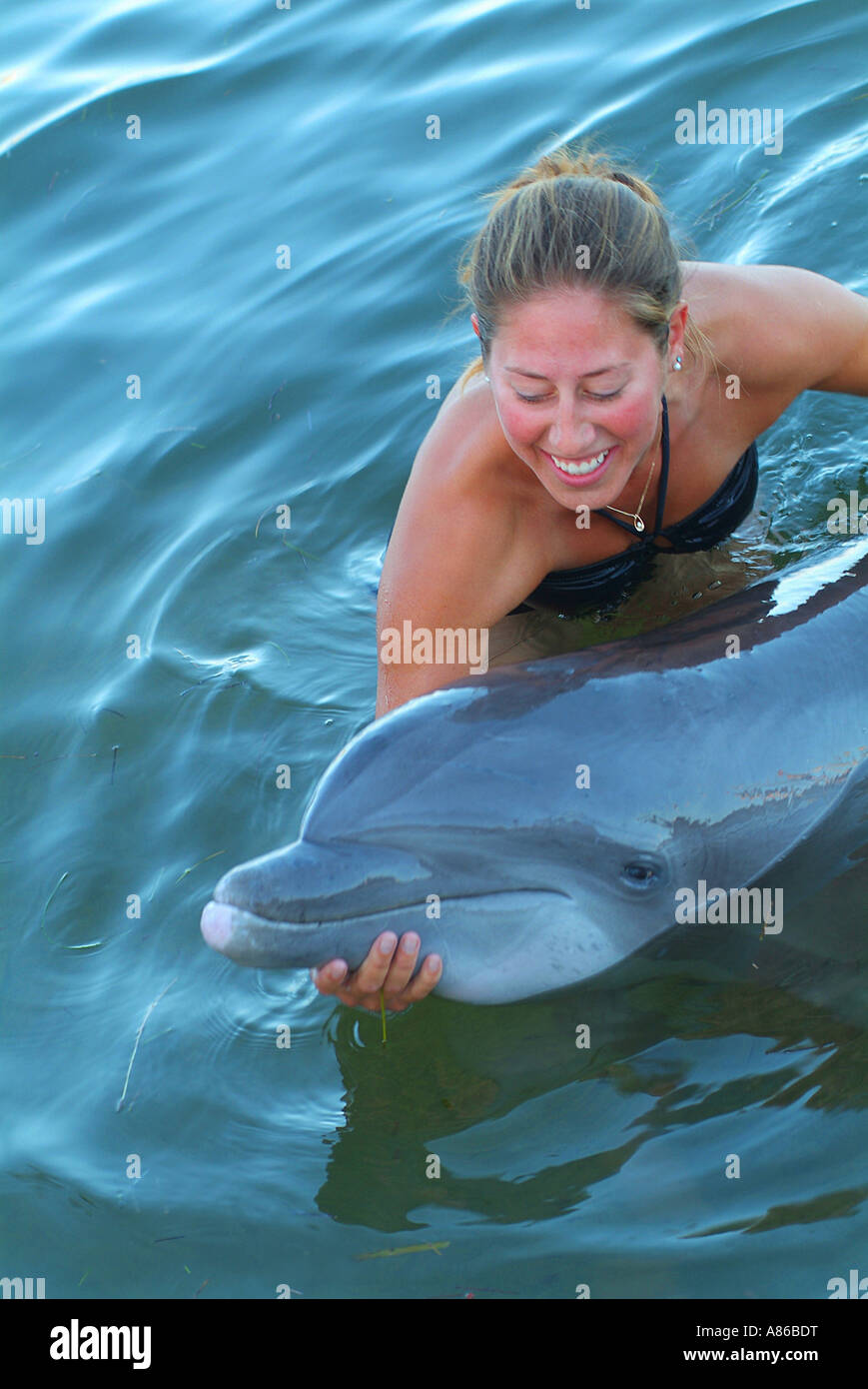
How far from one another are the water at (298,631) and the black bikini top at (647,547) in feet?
0.50

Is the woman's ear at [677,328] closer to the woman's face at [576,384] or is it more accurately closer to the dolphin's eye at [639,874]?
the woman's face at [576,384]

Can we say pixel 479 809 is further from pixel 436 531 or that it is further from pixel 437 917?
pixel 436 531

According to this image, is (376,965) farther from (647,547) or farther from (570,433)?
(647,547)

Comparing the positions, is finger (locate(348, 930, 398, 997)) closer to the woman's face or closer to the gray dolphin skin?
the gray dolphin skin

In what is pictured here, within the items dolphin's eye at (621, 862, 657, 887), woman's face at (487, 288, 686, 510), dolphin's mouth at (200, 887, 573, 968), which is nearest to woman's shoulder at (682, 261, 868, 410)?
woman's face at (487, 288, 686, 510)

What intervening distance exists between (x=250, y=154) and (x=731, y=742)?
8.52 m

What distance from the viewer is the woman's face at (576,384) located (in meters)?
4.89

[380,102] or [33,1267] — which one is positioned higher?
[380,102]

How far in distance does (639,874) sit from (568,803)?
365mm

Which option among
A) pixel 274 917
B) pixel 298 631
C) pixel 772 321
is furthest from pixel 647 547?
pixel 274 917

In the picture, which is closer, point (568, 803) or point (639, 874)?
point (568, 803)

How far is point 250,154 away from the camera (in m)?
11.8

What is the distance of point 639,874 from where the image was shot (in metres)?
4.81

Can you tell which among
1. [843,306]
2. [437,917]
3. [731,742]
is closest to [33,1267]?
[437,917]
